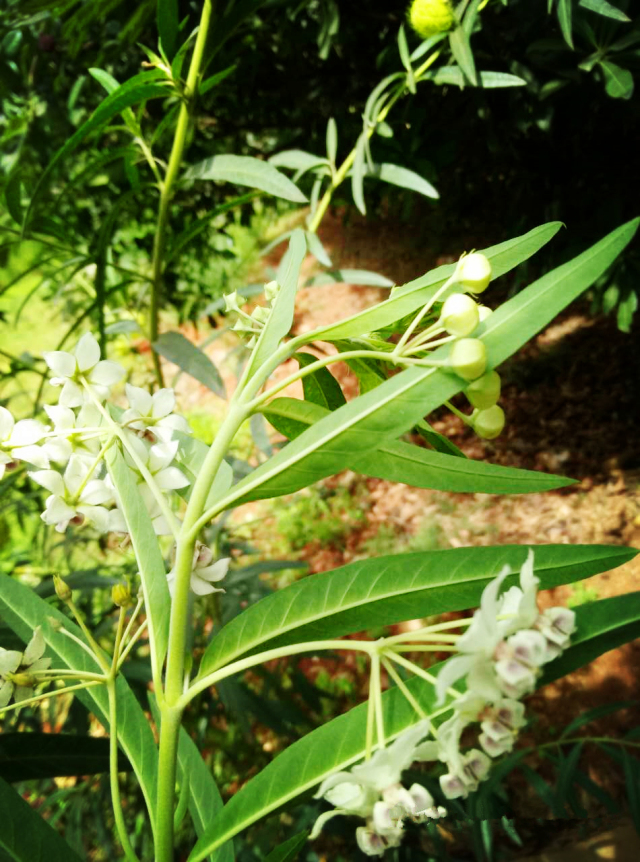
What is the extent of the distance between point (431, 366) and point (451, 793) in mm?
218

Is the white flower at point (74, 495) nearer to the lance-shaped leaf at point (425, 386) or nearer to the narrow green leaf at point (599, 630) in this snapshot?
the lance-shaped leaf at point (425, 386)

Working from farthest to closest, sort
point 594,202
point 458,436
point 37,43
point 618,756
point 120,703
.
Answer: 1. point 458,436
2. point 594,202
3. point 37,43
4. point 618,756
5. point 120,703

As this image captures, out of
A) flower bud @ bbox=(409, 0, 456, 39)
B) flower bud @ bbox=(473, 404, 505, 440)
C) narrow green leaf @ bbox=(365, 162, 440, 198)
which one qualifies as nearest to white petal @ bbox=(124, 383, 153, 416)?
flower bud @ bbox=(473, 404, 505, 440)

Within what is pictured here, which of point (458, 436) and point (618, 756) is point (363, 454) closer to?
point (618, 756)

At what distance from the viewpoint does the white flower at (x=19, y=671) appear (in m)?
0.47

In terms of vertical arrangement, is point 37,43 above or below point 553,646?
above

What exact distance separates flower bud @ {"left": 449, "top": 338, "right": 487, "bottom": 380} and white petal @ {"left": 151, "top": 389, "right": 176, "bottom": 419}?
0.81 ft

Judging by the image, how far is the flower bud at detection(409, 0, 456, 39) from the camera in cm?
108

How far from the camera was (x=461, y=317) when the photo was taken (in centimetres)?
38

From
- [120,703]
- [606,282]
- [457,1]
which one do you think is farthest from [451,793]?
[606,282]

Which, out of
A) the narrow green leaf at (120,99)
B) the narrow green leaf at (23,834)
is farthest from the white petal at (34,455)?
the narrow green leaf at (120,99)

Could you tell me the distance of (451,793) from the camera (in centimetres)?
36

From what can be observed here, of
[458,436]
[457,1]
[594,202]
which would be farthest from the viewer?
[458,436]

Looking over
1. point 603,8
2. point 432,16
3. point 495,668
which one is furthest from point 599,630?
point 432,16
